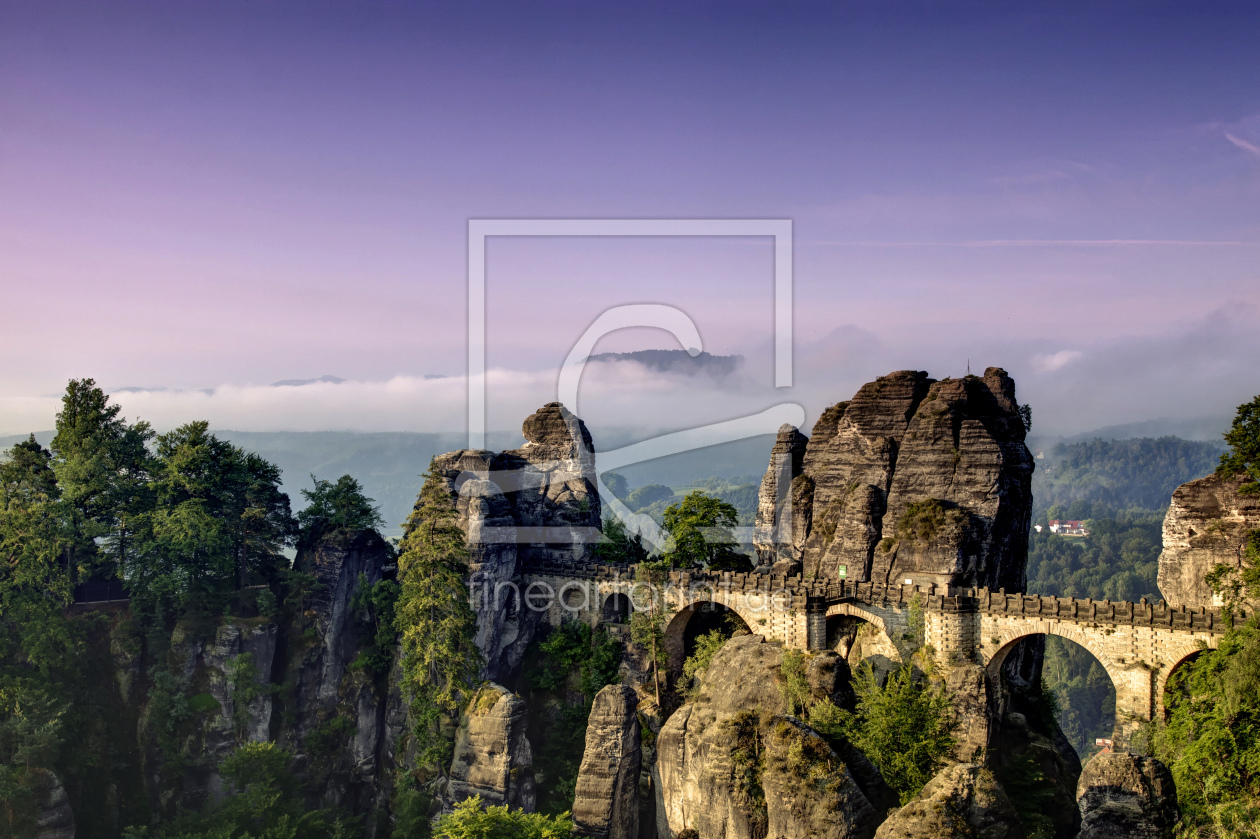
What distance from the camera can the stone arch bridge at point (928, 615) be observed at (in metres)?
39.2

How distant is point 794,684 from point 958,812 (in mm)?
16376

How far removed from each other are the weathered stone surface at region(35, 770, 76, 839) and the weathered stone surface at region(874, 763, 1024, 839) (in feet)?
132

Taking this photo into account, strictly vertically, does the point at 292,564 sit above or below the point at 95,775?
above

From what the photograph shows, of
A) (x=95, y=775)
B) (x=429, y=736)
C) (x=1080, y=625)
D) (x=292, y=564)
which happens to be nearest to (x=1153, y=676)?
(x=1080, y=625)

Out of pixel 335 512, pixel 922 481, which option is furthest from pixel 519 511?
pixel 922 481

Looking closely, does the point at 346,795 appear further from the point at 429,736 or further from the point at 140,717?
the point at 140,717

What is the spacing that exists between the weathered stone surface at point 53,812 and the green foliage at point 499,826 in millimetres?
19850

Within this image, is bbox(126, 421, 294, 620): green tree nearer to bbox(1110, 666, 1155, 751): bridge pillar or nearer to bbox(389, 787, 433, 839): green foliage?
bbox(389, 787, 433, 839): green foliage

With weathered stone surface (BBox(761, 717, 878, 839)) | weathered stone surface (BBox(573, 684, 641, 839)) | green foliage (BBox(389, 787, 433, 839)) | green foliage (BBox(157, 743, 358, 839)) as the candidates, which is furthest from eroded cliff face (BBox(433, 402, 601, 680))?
weathered stone surface (BBox(761, 717, 878, 839))

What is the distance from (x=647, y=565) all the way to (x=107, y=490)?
31190 mm

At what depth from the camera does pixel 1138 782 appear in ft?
83.0

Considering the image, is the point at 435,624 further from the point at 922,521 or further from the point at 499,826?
the point at 922,521

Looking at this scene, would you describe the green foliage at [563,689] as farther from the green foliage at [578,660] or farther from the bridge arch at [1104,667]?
the bridge arch at [1104,667]

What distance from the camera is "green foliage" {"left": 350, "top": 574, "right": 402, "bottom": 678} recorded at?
176ft
